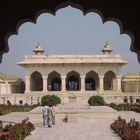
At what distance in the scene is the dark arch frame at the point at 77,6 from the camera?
3.23m

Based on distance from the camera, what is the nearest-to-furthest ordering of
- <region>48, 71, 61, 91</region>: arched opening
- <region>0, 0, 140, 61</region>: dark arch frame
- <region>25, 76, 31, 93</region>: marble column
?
1. <region>0, 0, 140, 61</region>: dark arch frame
2. <region>25, 76, 31, 93</region>: marble column
3. <region>48, 71, 61, 91</region>: arched opening

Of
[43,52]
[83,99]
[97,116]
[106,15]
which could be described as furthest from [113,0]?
[43,52]

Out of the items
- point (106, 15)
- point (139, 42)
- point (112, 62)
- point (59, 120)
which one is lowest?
point (59, 120)

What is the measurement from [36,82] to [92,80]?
532 cm

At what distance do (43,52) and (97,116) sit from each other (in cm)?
2405

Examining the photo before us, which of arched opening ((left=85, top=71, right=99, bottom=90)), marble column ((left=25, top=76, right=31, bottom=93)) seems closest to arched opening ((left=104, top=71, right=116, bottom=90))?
arched opening ((left=85, top=71, right=99, bottom=90))

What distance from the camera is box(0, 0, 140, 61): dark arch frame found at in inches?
127

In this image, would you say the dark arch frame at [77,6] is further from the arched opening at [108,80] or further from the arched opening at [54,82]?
the arched opening at [54,82]

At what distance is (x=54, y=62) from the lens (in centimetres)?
3591

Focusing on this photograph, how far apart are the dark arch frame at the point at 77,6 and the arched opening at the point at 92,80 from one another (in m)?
35.1

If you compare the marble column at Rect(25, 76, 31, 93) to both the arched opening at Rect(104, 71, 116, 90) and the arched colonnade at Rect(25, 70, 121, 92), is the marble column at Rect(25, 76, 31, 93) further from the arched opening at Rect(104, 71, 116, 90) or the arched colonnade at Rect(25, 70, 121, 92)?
the arched opening at Rect(104, 71, 116, 90)

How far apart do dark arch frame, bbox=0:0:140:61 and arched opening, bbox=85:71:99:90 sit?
35135 mm

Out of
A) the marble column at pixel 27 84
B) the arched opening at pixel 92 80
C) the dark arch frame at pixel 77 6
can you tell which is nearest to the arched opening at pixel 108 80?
the arched opening at pixel 92 80

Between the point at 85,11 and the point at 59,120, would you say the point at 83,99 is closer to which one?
the point at 59,120
